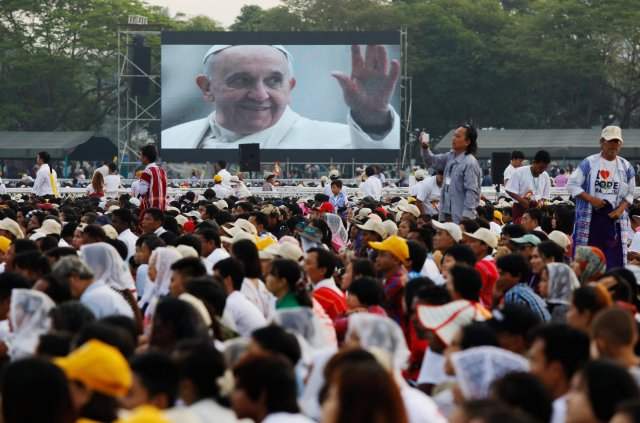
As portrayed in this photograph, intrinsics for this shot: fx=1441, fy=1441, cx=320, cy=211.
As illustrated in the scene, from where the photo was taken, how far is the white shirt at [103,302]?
8195 millimetres

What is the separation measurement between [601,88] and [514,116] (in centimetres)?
409

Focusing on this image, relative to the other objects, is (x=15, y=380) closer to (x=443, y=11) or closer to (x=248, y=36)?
(x=248, y=36)

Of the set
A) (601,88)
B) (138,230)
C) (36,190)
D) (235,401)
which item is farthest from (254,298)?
(601,88)

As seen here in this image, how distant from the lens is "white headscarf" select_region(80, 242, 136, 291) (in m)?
9.09

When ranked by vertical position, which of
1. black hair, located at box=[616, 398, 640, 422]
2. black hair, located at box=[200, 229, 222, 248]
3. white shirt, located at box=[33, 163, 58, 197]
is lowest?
white shirt, located at box=[33, 163, 58, 197]

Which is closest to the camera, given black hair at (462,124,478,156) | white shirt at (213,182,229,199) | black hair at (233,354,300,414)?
black hair at (233,354,300,414)

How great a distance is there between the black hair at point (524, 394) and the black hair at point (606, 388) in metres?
0.21

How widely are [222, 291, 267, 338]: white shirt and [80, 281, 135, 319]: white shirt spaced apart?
0.58 meters

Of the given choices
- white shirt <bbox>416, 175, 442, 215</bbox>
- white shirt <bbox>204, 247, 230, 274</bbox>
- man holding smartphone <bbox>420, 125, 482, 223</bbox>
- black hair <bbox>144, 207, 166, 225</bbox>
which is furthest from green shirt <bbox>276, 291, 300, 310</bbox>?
white shirt <bbox>416, 175, 442, 215</bbox>

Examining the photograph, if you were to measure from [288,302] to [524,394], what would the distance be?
11.1 ft

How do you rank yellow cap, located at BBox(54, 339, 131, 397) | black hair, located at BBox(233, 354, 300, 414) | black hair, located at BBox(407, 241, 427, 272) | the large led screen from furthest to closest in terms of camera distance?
the large led screen
black hair, located at BBox(407, 241, 427, 272)
black hair, located at BBox(233, 354, 300, 414)
yellow cap, located at BBox(54, 339, 131, 397)

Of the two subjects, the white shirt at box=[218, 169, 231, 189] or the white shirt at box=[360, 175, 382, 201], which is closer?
the white shirt at box=[360, 175, 382, 201]

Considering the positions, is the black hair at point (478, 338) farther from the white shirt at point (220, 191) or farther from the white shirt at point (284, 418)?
the white shirt at point (220, 191)

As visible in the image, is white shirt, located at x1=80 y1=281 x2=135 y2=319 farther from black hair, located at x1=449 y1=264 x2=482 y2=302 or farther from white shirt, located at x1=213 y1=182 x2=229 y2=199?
white shirt, located at x1=213 y1=182 x2=229 y2=199
